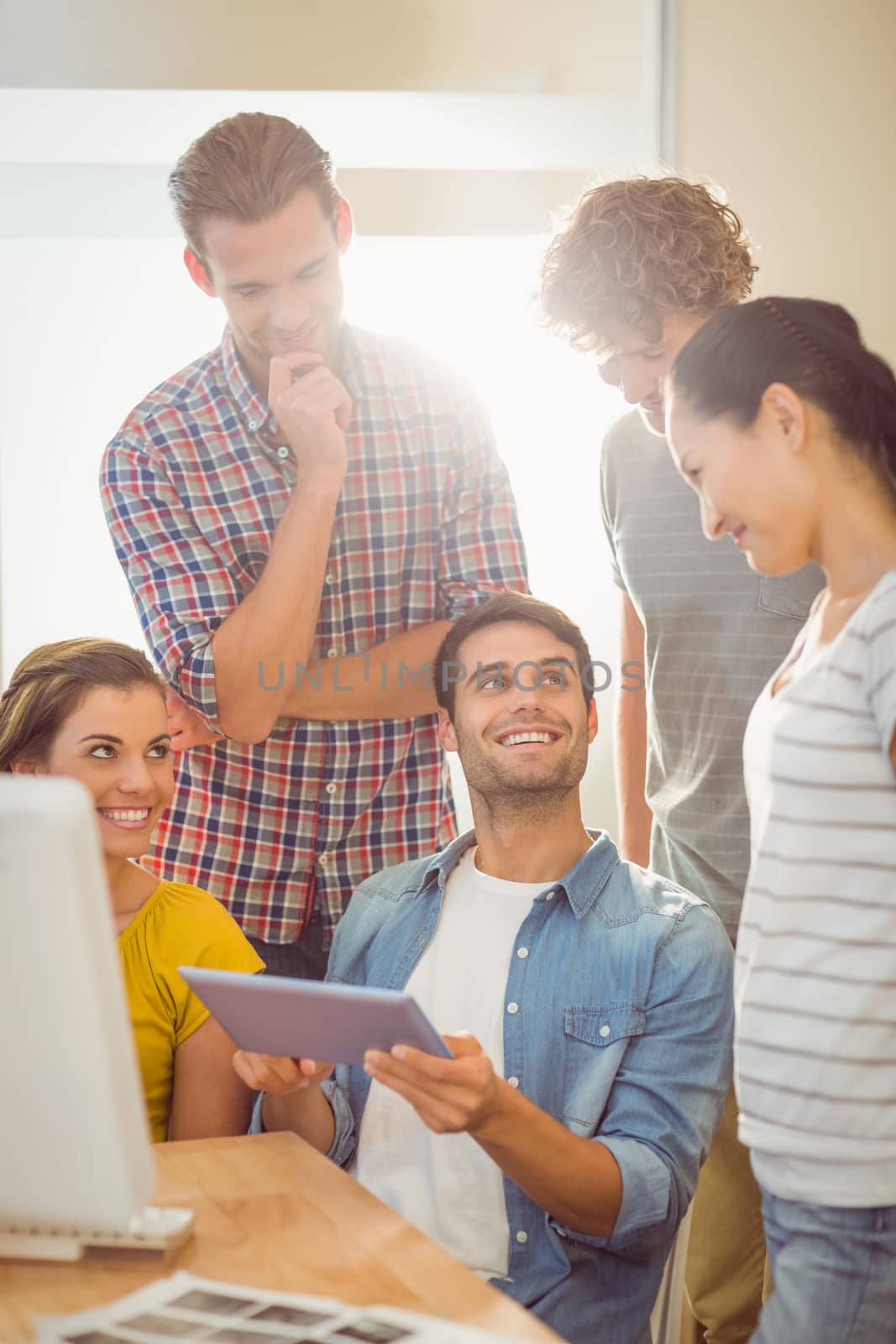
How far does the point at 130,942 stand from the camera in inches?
61.4

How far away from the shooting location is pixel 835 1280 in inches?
40.2

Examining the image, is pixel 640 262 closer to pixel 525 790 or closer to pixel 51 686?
pixel 525 790

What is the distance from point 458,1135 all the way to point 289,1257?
0.45 meters

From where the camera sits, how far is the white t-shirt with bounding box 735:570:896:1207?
40.8 inches

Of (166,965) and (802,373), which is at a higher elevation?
(802,373)

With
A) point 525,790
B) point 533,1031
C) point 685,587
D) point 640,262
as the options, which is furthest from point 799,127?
point 533,1031

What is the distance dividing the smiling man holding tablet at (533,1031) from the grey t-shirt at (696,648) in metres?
0.18

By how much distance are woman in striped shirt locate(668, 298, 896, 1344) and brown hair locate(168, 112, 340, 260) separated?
2.61ft

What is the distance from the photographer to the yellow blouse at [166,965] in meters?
1.52

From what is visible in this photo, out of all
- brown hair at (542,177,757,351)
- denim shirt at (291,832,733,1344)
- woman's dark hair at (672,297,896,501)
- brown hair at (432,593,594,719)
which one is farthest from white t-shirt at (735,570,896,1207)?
brown hair at (542,177,757,351)

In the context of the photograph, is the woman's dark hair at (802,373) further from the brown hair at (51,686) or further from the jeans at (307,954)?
the jeans at (307,954)

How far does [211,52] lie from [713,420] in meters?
2.01

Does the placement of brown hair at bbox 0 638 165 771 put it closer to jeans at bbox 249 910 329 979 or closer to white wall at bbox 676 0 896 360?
jeans at bbox 249 910 329 979

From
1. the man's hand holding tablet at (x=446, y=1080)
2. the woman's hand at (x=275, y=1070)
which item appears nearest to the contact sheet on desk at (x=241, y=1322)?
the man's hand holding tablet at (x=446, y=1080)
